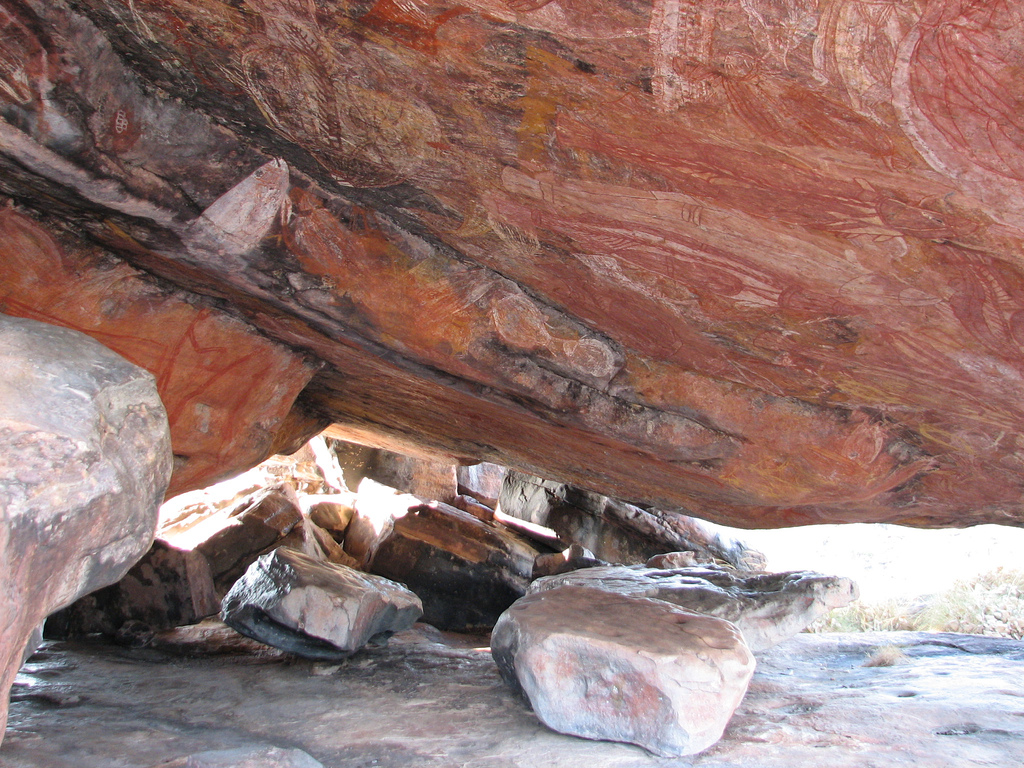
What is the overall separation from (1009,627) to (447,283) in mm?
8223

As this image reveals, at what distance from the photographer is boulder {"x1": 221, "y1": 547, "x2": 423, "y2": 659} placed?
5.04 metres

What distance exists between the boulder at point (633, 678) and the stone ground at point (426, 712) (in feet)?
0.36

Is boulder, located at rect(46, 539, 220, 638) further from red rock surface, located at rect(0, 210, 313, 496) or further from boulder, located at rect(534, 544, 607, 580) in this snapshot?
boulder, located at rect(534, 544, 607, 580)

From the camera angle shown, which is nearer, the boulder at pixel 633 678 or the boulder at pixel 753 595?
the boulder at pixel 633 678

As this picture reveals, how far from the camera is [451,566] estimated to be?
7895mm

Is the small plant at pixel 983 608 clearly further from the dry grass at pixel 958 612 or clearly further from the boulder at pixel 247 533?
the boulder at pixel 247 533

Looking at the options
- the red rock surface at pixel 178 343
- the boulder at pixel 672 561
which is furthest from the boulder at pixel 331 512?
the boulder at pixel 672 561

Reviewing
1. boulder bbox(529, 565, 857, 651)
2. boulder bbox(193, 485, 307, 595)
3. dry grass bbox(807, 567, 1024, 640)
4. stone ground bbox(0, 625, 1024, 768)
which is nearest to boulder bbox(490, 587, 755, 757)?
stone ground bbox(0, 625, 1024, 768)

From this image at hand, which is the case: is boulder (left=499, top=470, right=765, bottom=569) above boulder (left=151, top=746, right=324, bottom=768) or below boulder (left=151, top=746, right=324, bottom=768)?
above

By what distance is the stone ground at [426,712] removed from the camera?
3416 millimetres

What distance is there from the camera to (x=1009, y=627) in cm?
789

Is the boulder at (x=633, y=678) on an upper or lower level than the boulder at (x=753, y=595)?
lower

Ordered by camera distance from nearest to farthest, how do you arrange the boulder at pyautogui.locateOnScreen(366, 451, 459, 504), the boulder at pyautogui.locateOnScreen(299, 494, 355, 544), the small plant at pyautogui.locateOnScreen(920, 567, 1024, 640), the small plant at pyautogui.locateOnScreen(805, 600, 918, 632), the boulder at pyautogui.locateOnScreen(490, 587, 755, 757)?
the boulder at pyautogui.locateOnScreen(490, 587, 755, 757) → the small plant at pyautogui.locateOnScreen(920, 567, 1024, 640) → the small plant at pyautogui.locateOnScreen(805, 600, 918, 632) → the boulder at pyautogui.locateOnScreen(299, 494, 355, 544) → the boulder at pyautogui.locateOnScreen(366, 451, 459, 504)

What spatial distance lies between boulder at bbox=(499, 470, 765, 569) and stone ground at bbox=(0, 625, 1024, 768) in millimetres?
Result: 4591
